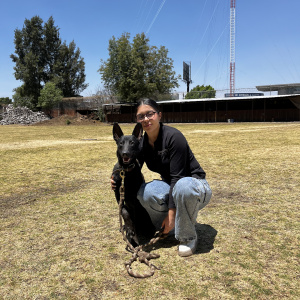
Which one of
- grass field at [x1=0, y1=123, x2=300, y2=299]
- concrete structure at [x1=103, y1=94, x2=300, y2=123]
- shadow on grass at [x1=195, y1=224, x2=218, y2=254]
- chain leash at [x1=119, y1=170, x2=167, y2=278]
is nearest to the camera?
grass field at [x1=0, y1=123, x2=300, y2=299]

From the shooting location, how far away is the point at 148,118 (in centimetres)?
315

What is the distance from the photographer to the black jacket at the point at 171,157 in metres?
3.09

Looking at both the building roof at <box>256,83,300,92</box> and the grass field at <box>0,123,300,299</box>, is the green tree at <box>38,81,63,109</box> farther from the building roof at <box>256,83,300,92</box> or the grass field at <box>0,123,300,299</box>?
the grass field at <box>0,123,300,299</box>

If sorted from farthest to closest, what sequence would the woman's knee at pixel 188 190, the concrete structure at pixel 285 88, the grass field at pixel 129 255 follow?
1. the concrete structure at pixel 285 88
2. the woman's knee at pixel 188 190
3. the grass field at pixel 129 255

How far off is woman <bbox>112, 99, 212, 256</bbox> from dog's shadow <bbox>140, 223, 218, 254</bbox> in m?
0.19

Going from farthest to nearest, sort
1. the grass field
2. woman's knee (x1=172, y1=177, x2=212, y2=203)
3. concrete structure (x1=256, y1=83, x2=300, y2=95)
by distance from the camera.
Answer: concrete structure (x1=256, y1=83, x2=300, y2=95)
woman's knee (x1=172, y1=177, x2=212, y2=203)
the grass field

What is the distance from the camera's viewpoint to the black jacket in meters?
3.09

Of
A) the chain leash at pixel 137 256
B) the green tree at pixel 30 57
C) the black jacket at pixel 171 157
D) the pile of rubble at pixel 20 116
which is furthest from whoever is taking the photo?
the green tree at pixel 30 57

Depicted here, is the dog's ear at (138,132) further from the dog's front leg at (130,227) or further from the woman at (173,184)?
the dog's front leg at (130,227)

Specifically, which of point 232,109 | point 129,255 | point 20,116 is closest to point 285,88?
point 232,109

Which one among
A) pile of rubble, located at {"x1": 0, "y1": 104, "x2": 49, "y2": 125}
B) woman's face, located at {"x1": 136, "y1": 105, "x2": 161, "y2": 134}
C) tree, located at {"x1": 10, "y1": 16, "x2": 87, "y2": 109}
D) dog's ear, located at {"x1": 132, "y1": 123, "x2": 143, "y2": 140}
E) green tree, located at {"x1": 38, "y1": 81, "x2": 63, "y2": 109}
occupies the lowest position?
pile of rubble, located at {"x1": 0, "y1": 104, "x2": 49, "y2": 125}

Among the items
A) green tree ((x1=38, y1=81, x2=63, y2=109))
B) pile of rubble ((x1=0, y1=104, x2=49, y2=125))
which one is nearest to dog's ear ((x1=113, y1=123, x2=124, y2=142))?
green tree ((x1=38, y1=81, x2=63, y2=109))

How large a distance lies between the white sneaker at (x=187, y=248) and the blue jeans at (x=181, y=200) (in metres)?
0.05

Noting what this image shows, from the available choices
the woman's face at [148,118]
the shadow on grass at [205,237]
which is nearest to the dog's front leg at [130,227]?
the shadow on grass at [205,237]
